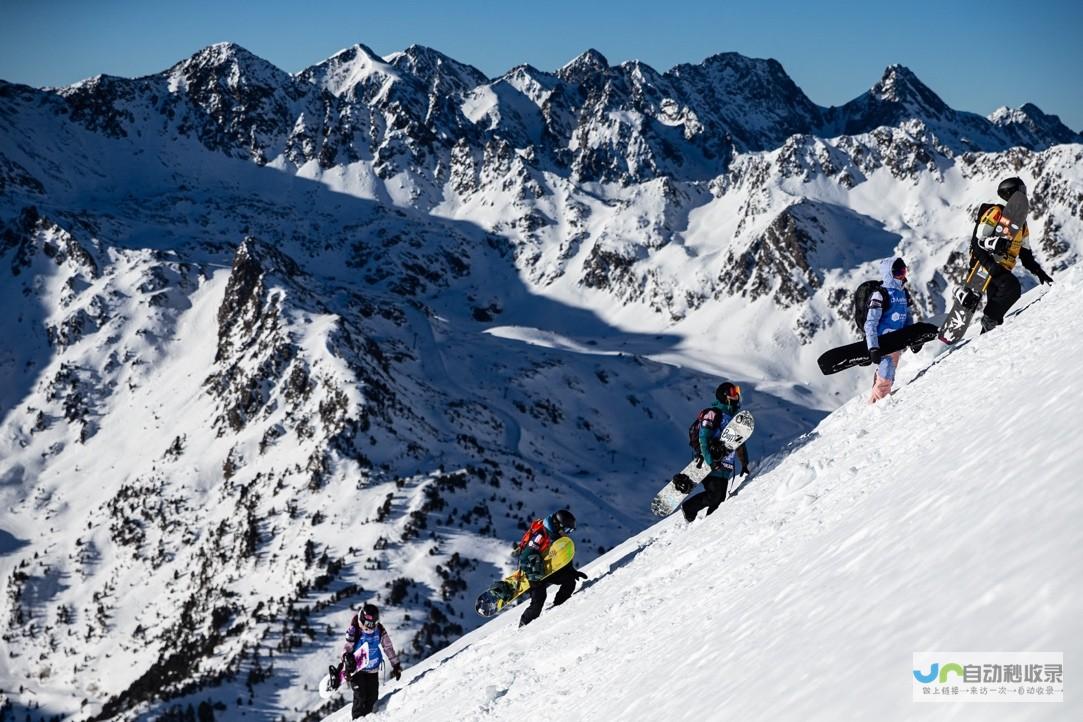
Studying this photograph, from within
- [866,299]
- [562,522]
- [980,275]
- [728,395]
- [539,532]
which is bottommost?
[539,532]

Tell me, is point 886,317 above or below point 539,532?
above

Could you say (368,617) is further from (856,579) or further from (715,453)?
(856,579)

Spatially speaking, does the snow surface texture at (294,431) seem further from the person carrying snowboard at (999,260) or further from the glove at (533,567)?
the person carrying snowboard at (999,260)

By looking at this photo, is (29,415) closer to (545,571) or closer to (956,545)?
(545,571)

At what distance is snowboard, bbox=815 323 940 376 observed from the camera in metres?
17.9

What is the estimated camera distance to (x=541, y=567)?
64.8ft

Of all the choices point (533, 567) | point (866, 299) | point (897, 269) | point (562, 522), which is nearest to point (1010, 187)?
point (897, 269)

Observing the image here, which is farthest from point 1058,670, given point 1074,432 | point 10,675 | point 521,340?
point 521,340

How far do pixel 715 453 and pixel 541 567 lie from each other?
4.86 metres

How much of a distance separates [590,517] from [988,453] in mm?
83702

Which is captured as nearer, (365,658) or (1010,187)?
(1010,187)

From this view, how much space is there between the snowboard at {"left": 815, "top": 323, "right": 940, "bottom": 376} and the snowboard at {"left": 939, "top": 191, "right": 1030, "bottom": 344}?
564 millimetres

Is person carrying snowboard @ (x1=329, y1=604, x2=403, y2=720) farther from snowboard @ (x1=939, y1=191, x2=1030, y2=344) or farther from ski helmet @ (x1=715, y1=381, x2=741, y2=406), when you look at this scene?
snowboard @ (x1=939, y1=191, x2=1030, y2=344)

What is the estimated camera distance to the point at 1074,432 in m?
7.87
